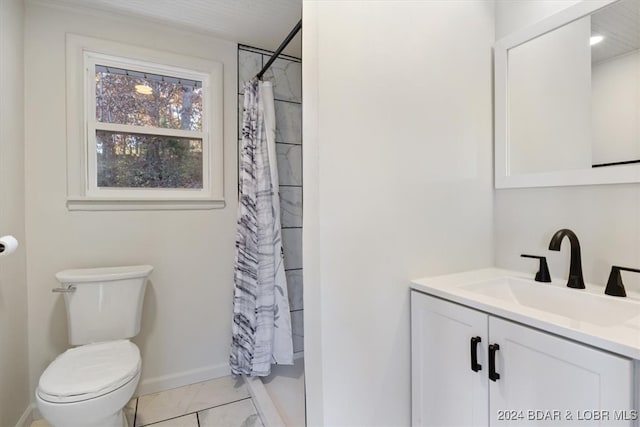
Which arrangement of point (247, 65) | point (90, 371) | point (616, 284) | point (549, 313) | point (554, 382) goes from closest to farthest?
point (554, 382) → point (549, 313) → point (616, 284) → point (90, 371) → point (247, 65)

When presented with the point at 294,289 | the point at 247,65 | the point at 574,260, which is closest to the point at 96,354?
the point at 294,289

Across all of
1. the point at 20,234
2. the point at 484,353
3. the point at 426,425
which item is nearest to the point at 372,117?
the point at 484,353

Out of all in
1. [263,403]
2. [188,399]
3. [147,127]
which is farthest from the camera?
[147,127]

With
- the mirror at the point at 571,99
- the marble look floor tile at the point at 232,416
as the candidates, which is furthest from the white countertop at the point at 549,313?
the marble look floor tile at the point at 232,416

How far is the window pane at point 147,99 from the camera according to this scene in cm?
193

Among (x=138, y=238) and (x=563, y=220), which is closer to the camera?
(x=563, y=220)

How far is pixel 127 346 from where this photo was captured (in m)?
1.63

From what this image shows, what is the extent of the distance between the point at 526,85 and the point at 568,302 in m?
0.94

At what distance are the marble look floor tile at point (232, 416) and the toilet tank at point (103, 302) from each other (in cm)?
64

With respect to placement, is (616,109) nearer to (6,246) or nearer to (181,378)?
(6,246)

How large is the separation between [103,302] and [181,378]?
765 millimetres

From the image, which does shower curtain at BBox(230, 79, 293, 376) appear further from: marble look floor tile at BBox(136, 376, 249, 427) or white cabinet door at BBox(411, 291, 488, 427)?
white cabinet door at BBox(411, 291, 488, 427)

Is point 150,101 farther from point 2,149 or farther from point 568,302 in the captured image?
point 568,302

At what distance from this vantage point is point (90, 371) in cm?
139
